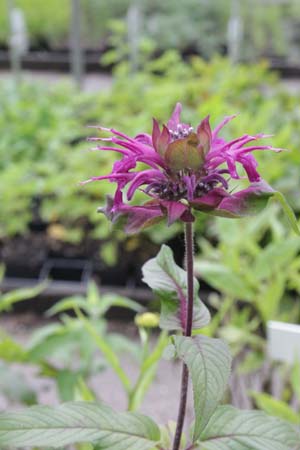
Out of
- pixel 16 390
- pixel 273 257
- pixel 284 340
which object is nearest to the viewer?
pixel 284 340

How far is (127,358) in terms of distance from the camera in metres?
1.39

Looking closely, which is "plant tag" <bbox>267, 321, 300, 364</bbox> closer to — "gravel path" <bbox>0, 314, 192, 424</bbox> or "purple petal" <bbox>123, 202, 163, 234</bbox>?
"purple petal" <bbox>123, 202, 163, 234</bbox>

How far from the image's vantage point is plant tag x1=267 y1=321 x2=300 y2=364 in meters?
0.71

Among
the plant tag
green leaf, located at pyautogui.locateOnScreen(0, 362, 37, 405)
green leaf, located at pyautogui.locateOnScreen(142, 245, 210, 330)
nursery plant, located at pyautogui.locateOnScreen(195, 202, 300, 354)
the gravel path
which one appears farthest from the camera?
the gravel path

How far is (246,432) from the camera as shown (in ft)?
1.52

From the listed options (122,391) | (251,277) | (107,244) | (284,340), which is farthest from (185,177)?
(107,244)

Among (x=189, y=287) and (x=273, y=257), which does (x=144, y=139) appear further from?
(x=273, y=257)

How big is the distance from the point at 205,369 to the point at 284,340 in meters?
0.35

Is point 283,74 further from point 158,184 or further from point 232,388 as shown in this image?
point 158,184

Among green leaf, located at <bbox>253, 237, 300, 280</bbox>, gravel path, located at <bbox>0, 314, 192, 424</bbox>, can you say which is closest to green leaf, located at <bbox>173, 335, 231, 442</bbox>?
green leaf, located at <bbox>253, 237, 300, 280</bbox>

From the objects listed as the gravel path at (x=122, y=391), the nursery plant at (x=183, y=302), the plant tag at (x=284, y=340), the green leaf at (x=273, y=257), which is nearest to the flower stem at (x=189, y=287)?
the nursery plant at (x=183, y=302)

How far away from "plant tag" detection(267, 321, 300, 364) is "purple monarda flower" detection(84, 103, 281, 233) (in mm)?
340

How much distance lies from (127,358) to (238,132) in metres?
0.64

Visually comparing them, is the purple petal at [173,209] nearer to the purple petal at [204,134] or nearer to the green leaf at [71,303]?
the purple petal at [204,134]
